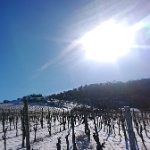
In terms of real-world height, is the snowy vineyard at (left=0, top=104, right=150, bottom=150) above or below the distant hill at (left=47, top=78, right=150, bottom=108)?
below

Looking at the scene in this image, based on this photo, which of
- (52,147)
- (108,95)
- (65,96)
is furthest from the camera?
(65,96)

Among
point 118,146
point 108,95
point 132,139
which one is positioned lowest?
point 118,146

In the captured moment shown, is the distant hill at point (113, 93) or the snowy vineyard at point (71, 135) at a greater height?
the distant hill at point (113, 93)

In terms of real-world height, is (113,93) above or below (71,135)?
above

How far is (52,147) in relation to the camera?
99.4ft

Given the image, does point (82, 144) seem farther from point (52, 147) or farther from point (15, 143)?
point (15, 143)

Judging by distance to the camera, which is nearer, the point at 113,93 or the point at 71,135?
the point at 71,135

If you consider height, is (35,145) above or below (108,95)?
below

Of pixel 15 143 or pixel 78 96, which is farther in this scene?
pixel 78 96

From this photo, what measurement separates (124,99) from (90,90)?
1532 inches

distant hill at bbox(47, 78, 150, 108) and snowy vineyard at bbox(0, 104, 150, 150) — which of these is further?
distant hill at bbox(47, 78, 150, 108)

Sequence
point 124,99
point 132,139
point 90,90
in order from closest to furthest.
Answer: point 132,139 < point 124,99 < point 90,90

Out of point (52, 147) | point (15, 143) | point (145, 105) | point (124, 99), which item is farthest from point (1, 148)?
point (124, 99)

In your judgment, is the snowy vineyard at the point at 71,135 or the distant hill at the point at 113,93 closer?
the snowy vineyard at the point at 71,135
